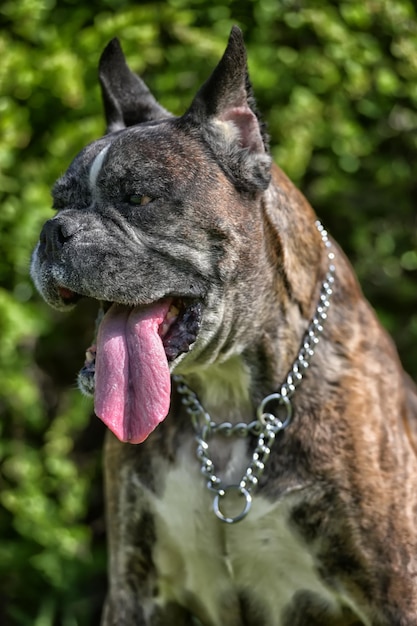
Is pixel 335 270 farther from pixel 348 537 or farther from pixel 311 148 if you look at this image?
pixel 311 148

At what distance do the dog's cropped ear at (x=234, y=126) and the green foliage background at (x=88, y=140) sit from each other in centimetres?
130

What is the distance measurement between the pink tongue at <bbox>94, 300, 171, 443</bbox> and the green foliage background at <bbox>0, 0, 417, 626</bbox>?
141 cm

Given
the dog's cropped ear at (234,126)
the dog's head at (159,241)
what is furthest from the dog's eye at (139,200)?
the dog's cropped ear at (234,126)

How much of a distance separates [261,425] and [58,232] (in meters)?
0.79

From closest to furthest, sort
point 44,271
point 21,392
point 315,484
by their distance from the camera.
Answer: point 44,271, point 315,484, point 21,392

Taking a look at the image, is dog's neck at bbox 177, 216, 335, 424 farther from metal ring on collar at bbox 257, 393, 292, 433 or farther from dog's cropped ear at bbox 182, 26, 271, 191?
dog's cropped ear at bbox 182, 26, 271, 191

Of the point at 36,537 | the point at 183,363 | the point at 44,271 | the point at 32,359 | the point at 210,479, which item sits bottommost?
the point at 36,537

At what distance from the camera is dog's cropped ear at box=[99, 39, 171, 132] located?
3.24 meters

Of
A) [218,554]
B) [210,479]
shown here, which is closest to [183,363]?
[210,479]

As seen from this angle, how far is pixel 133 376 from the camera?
274 cm

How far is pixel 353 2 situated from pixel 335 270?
1569 millimetres

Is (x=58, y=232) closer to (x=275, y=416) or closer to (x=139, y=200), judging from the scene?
(x=139, y=200)

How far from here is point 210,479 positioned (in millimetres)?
3129

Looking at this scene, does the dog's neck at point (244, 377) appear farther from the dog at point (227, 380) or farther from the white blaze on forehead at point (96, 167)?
the white blaze on forehead at point (96, 167)
